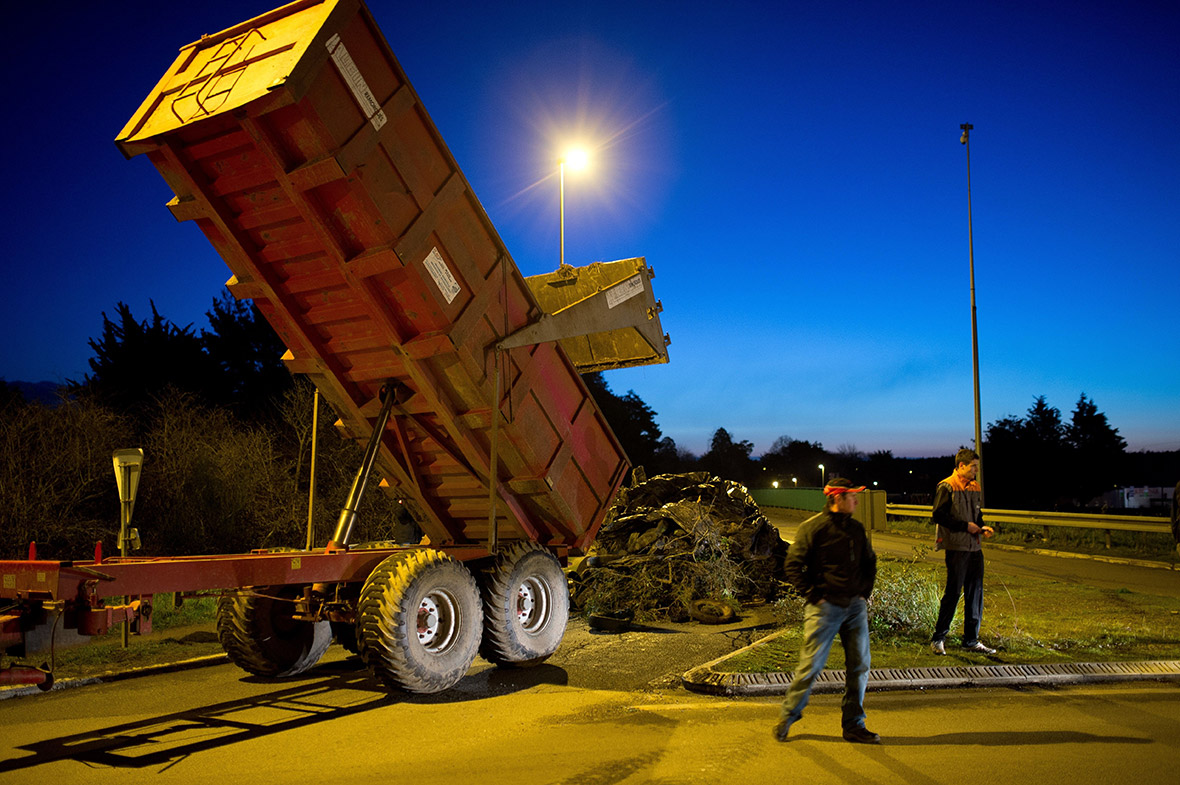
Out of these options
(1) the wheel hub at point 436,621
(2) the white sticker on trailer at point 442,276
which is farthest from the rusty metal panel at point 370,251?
(1) the wheel hub at point 436,621

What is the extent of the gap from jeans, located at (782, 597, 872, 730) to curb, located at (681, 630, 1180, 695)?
1.25 meters

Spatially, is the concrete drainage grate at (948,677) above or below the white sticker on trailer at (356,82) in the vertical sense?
below

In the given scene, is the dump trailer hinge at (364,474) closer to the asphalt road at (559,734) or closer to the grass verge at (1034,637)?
the asphalt road at (559,734)

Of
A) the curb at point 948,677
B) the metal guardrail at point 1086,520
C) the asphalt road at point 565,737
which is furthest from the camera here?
the metal guardrail at point 1086,520

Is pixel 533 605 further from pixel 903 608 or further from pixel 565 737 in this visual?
pixel 903 608

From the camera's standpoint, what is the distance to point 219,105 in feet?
17.9

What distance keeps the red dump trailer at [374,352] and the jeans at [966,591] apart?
3.53 m

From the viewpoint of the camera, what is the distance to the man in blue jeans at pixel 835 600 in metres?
4.96

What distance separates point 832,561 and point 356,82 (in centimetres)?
459

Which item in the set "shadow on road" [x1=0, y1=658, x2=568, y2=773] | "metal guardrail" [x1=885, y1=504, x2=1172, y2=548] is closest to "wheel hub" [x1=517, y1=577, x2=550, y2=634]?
"shadow on road" [x1=0, y1=658, x2=568, y2=773]

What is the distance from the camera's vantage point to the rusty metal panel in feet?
18.2

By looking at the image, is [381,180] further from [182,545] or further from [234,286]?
[182,545]

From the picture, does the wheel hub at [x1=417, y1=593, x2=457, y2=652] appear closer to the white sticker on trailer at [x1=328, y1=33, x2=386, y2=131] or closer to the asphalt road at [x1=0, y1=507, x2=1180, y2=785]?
the asphalt road at [x1=0, y1=507, x2=1180, y2=785]

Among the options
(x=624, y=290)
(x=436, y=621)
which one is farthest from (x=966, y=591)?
(x=436, y=621)
